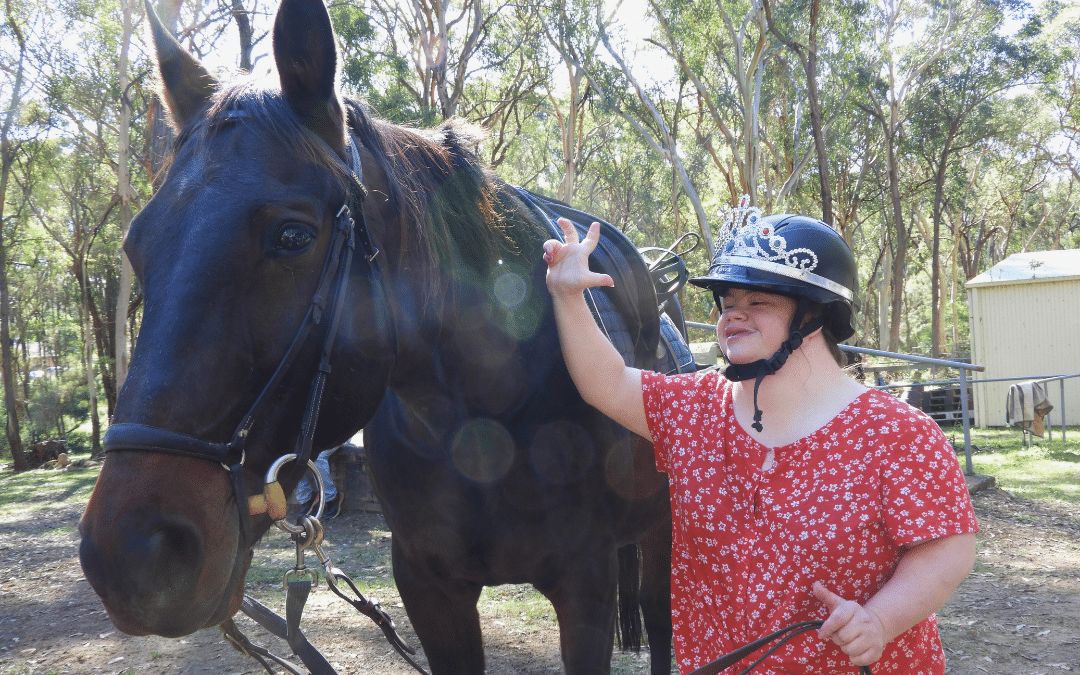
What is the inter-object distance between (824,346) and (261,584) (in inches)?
225

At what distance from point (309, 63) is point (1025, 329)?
20328mm

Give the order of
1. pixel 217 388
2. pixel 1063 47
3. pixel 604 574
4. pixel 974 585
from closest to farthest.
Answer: pixel 217 388 < pixel 604 574 < pixel 974 585 < pixel 1063 47

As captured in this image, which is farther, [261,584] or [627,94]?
[627,94]

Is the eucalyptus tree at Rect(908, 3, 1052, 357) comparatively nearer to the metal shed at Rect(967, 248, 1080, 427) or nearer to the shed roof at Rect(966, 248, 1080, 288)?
the shed roof at Rect(966, 248, 1080, 288)

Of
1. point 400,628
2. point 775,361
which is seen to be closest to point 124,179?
point 400,628

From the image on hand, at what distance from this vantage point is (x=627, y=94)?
57.5 ft

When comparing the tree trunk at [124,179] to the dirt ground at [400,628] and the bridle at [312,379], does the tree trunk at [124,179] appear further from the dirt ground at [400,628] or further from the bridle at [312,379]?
the bridle at [312,379]

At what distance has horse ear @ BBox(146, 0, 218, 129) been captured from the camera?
177 cm

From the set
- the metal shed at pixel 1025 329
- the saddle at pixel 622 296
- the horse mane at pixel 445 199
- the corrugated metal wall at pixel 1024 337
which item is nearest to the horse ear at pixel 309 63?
the horse mane at pixel 445 199

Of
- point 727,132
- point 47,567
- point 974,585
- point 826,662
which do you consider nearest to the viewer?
point 826,662

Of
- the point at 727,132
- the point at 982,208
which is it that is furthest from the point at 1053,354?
the point at 982,208

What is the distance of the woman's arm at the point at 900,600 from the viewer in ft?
5.00

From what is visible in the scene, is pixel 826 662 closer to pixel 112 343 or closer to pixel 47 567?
pixel 47 567

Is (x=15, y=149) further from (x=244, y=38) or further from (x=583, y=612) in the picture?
(x=583, y=612)
